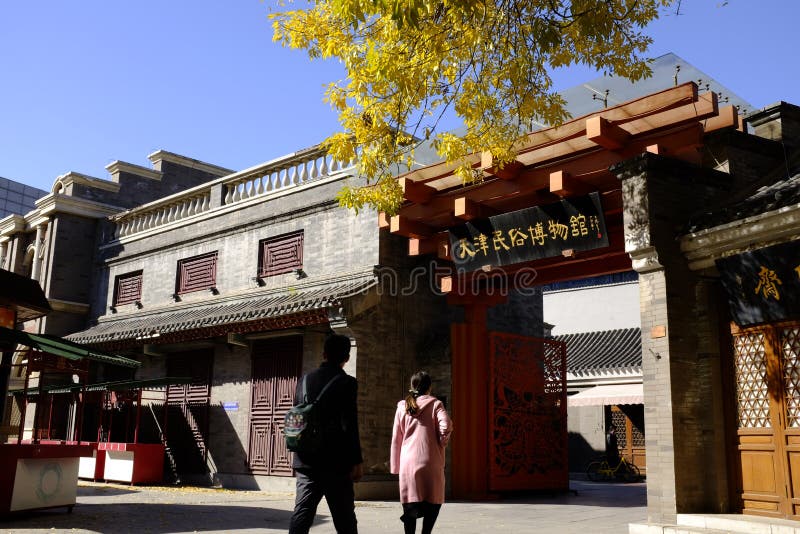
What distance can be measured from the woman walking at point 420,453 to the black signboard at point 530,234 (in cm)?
477

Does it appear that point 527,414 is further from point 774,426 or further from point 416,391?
point 416,391

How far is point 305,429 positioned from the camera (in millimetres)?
5180

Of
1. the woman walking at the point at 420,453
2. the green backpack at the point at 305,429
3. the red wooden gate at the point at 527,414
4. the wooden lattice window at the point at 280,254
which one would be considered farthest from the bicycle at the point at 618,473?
the green backpack at the point at 305,429

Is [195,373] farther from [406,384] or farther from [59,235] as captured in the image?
[59,235]

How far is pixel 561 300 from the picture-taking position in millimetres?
28375

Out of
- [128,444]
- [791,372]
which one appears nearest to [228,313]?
[128,444]


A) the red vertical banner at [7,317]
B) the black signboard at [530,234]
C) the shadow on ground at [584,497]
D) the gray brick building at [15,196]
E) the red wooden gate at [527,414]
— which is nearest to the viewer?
the black signboard at [530,234]

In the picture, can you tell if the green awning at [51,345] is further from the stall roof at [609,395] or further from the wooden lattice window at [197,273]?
the stall roof at [609,395]

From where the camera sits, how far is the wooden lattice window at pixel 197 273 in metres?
17.6

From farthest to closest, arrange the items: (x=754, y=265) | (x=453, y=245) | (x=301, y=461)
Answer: (x=453, y=245), (x=754, y=265), (x=301, y=461)

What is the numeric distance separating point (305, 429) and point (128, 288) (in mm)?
16341

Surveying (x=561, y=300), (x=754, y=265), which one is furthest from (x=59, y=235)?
(x=754, y=265)

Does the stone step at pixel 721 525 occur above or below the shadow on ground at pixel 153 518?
above

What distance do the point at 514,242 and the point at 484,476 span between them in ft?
13.6
